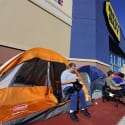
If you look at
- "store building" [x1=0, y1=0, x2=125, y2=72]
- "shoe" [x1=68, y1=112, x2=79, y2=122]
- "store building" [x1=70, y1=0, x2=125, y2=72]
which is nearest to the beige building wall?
"store building" [x1=0, y1=0, x2=125, y2=72]

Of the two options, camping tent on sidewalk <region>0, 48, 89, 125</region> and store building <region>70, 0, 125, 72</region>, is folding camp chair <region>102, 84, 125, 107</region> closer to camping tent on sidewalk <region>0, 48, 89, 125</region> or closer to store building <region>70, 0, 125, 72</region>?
camping tent on sidewalk <region>0, 48, 89, 125</region>

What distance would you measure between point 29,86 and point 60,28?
9104mm

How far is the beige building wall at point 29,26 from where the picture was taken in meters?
12.7

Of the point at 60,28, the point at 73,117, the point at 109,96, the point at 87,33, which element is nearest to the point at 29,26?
the point at 60,28

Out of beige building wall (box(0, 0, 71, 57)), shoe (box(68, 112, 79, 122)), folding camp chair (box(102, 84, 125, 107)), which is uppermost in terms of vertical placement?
beige building wall (box(0, 0, 71, 57))

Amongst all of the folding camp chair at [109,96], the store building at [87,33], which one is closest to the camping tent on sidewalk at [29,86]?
the folding camp chair at [109,96]

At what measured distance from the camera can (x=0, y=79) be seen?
24.3ft

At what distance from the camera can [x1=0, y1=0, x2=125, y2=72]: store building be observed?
12992 millimetres

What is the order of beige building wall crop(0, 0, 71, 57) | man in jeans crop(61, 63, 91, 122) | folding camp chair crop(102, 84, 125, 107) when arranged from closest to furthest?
man in jeans crop(61, 63, 91, 122) → beige building wall crop(0, 0, 71, 57) → folding camp chair crop(102, 84, 125, 107)

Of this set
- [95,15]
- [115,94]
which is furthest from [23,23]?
[95,15]

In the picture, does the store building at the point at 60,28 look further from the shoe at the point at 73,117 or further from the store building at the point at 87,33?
the shoe at the point at 73,117

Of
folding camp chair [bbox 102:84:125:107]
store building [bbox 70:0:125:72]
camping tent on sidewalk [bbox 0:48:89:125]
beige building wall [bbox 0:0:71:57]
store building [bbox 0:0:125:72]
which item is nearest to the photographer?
camping tent on sidewalk [bbox 0:48:89:125]

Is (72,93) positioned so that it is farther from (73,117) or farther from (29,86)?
(29,86)

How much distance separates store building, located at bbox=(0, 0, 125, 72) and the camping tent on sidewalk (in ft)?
8.90
